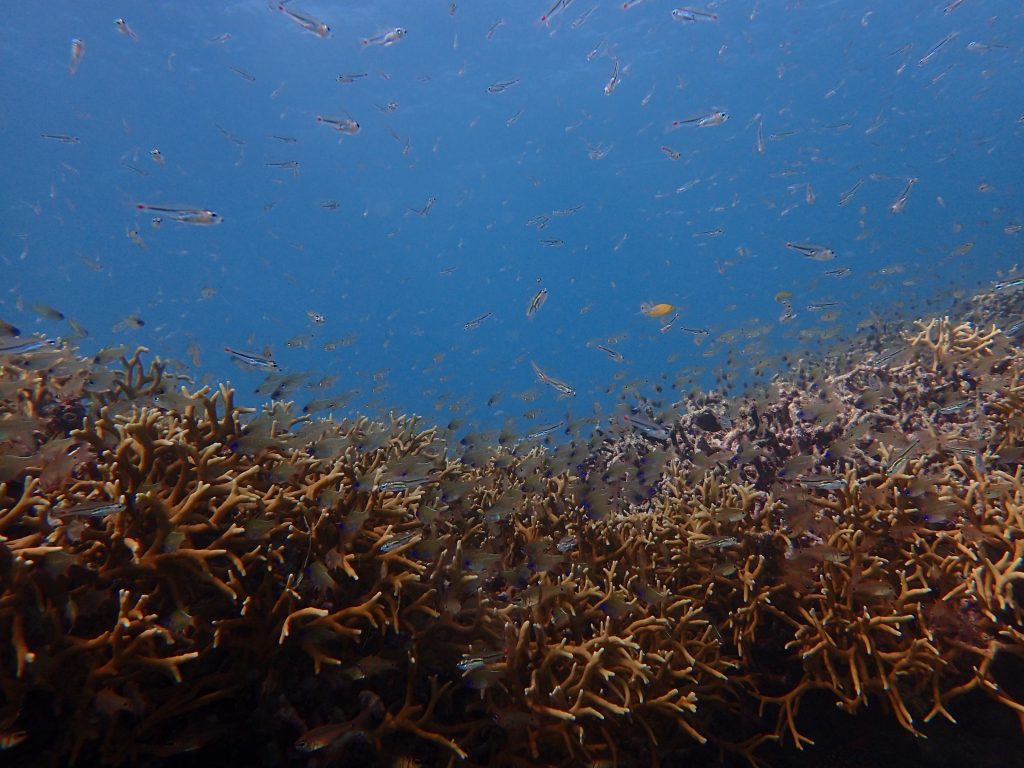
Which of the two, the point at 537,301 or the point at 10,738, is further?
the point at 537,301

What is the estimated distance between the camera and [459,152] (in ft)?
193

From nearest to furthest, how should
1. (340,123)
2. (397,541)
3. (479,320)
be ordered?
(397,541), (340,123), (479,320)

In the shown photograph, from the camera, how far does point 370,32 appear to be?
37.1 meters

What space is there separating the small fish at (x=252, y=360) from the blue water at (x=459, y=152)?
1.56ft

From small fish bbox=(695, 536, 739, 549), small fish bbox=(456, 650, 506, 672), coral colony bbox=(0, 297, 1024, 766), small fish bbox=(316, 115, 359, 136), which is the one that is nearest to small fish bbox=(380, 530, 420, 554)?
coral colony bbox=(0, 297, 1024, 766)

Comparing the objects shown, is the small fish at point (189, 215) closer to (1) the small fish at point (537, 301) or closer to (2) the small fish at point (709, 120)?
(1) the small fish at point (537, 301)

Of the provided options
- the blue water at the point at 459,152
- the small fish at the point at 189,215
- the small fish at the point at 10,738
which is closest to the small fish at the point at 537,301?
the blue water at the point at 459,152

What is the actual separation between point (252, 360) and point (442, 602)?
4955 millimetres

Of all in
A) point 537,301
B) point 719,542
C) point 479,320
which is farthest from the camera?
point 479,320

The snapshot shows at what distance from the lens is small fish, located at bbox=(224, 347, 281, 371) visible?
22.2 ft

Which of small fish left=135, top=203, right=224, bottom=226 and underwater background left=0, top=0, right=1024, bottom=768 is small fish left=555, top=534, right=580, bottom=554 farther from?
small fish left=135, top=203, right=224, bottom=226

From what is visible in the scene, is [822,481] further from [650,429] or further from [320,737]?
[320,737]

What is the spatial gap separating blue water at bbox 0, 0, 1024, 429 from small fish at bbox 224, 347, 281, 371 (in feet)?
1.56

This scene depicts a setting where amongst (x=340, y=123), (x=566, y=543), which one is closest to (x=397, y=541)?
(x=566, y=543)
